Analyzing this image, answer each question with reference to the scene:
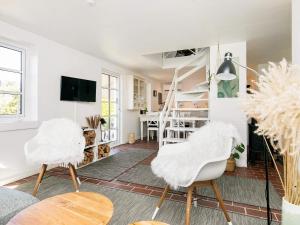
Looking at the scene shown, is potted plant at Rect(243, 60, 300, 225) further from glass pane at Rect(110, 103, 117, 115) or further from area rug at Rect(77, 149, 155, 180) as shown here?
glass pane at Rect(110, 103, 117, 115)

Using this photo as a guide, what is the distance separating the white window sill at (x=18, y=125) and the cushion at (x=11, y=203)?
4.74ft

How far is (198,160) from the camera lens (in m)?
2.01

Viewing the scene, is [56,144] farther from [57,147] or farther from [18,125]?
[18,125]

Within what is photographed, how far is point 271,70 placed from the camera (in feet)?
2.31

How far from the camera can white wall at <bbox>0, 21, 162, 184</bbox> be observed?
8.98 feet

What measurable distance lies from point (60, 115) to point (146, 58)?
7.69 ft

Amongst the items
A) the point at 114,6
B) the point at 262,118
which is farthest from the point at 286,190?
the point at 114,6

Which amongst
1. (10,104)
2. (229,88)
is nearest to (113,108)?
(10,104)

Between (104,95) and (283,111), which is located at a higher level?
(104,95)

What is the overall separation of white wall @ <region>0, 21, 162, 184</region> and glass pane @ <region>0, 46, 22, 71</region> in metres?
0.15

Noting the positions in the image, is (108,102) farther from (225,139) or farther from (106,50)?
(225,139)

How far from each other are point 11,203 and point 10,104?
2107mm

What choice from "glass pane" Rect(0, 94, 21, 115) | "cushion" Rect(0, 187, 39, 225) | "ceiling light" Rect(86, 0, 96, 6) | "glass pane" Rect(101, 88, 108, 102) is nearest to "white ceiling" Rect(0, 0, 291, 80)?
"ceiling light" Rect(86, 0, 96, 6)

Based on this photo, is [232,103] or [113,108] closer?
[232,103]
